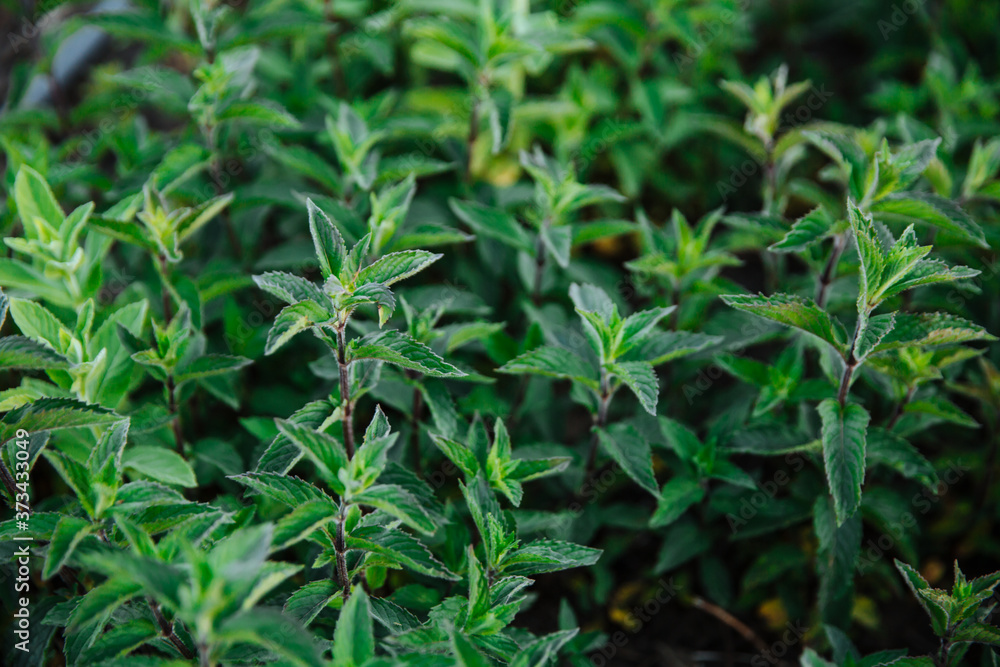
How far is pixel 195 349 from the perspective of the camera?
2406mm

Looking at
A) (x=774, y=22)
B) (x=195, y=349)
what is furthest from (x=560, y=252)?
(x=774, y=22)

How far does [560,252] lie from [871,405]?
1408 millimetres

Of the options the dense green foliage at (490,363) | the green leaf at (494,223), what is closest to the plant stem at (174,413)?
the dense green foliage at (490,363)

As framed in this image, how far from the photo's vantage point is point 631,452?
2.36 m

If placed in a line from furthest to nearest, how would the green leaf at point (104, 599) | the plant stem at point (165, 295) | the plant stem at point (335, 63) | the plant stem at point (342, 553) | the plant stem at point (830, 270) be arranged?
the plant stem at point (335, 63) → the plant stem at point (165, 295) → the plant stem at point (830, 270) → the plant stem at point (342, 553) → the green leaf at point (104, 599)

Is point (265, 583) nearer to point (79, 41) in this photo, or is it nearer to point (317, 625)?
point (317, 625)

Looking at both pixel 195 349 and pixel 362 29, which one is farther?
pixel 362 29

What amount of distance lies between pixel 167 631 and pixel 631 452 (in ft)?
4.48

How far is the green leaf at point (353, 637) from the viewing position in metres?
1.65

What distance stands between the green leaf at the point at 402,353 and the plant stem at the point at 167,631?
0.75m

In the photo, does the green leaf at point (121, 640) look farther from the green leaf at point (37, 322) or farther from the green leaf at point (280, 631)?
the green leaf at point (37, 322)

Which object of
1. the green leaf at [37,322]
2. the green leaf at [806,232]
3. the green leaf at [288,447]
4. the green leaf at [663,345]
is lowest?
the green leaf at [288,447]

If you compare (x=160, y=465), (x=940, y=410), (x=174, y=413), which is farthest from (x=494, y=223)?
(x=940, y=410)

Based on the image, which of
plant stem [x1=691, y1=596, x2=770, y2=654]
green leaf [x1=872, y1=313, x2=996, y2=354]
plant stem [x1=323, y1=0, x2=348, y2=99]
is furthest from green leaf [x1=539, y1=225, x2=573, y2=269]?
plant stem [x1=323, y1=0, x2=348, y2=99]
